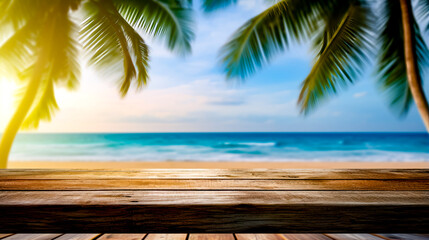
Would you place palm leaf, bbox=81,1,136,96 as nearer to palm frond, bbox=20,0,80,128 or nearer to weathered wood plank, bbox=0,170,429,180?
palm frond, bbox=20,0,80,128

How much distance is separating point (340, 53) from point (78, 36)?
346 centimetres

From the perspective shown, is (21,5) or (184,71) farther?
(184,71)

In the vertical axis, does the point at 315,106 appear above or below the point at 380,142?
above

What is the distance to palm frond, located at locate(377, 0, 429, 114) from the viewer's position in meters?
3.67

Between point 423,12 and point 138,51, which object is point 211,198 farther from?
point 423,12

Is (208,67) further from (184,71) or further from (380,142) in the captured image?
(380,142)

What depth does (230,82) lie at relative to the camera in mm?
3475

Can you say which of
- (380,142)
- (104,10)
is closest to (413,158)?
(380,142)

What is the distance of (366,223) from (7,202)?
1010mm

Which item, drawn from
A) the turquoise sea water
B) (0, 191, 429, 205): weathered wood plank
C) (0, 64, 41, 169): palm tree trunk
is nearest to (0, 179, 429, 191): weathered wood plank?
(0, 191, 429, 205): weathered wood plank

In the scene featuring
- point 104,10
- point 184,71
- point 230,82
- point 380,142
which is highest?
point 184,71

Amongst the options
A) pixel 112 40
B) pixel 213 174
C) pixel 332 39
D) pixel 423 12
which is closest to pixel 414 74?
pixel 332 39

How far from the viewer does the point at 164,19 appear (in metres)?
3.87

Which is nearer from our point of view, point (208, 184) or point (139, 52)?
point (208, 184)
